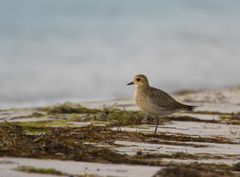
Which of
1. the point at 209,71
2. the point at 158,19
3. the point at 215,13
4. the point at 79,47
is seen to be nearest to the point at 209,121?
the point at 209,71

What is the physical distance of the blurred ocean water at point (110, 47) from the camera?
21.8 meters

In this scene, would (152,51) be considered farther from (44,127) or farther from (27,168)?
(27,168)

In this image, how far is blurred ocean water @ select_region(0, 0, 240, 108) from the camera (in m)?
21.8

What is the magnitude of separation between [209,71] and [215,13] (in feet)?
46.9

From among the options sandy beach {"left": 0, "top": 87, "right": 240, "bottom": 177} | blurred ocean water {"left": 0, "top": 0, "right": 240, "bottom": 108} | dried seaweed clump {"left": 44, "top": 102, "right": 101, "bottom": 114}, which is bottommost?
sandy beach {"left": 0, "top": 87, "right": 240, "bottom": 177}

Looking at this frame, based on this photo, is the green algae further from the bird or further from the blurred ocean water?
the blurred ocean water

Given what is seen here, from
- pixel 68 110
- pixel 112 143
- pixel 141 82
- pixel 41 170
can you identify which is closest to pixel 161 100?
pixel 141 82

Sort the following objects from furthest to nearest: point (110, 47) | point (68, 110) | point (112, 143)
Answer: point (110, 47), point (68, 110), point (112, 143)

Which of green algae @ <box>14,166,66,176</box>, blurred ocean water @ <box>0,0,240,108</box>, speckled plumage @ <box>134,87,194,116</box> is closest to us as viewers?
green algae @ <box>14,166,66,176</box>

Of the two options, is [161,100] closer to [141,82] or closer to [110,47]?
[141,82]

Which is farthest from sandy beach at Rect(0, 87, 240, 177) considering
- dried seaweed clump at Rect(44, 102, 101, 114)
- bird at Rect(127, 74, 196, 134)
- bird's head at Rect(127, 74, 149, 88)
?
bird's head at Rect(127, 74, 149, 88)

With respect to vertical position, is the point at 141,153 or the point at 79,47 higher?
the point at 79,47

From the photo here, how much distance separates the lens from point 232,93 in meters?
16.3

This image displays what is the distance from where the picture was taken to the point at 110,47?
28.6m
